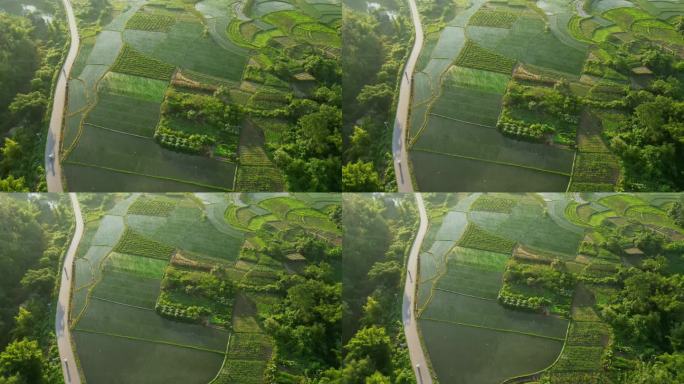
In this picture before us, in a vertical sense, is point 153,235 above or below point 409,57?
below

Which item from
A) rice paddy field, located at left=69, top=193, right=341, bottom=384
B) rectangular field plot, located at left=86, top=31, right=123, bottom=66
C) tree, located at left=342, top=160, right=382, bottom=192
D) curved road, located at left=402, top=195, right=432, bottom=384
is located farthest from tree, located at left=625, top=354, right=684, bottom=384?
rectangular field plot, located at left=86, top=31, right=123, bottom=66

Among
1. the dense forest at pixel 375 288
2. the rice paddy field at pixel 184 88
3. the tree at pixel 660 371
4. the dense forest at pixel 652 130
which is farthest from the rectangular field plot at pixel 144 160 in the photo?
the tree at pixel 660 371

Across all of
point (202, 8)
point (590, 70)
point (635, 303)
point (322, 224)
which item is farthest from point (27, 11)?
point (635, 303)

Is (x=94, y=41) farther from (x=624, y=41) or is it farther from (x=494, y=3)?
(x=624, y=41)

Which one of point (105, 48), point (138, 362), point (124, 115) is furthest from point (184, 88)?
point (138, 362)

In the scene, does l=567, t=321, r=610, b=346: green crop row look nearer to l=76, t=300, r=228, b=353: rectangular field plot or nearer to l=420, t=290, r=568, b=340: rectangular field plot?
l=420, t=290, r=568, b=340: rectangular field plot

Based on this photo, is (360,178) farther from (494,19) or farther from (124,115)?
(124,115)
